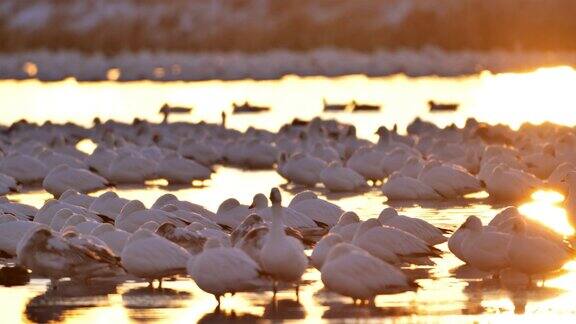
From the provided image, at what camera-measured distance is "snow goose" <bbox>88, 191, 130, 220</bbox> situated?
1681 centimetres

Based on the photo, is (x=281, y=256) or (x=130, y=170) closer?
(x=281, y=256)

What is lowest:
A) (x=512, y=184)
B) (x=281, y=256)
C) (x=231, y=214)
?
(x=281, y=256)

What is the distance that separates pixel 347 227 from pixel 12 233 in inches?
134

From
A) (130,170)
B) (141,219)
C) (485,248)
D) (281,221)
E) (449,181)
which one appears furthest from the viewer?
(130,170)

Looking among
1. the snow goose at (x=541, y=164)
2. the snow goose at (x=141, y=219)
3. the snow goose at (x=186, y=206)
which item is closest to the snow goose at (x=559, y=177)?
the snow goose at (x=541, y=164)

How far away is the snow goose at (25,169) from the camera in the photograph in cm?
2291

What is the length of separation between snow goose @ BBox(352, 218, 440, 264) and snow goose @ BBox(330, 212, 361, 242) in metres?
0.70

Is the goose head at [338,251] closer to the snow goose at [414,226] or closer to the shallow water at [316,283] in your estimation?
the shallow water at [316,283]

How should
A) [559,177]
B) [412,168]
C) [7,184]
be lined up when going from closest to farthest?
[559,177]
[7,184]
[412,168]

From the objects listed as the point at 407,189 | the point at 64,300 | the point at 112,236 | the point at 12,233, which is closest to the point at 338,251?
the point at 64,300

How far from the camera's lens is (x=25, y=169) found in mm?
22938

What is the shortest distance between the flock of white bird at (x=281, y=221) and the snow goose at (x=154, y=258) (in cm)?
1

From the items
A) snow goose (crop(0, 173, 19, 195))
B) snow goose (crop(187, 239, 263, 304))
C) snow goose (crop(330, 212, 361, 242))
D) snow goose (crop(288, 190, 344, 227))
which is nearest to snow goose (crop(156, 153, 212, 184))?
snow goose (crop(0, 173, 19, 195))

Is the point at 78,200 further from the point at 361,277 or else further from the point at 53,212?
the point at 361,277
